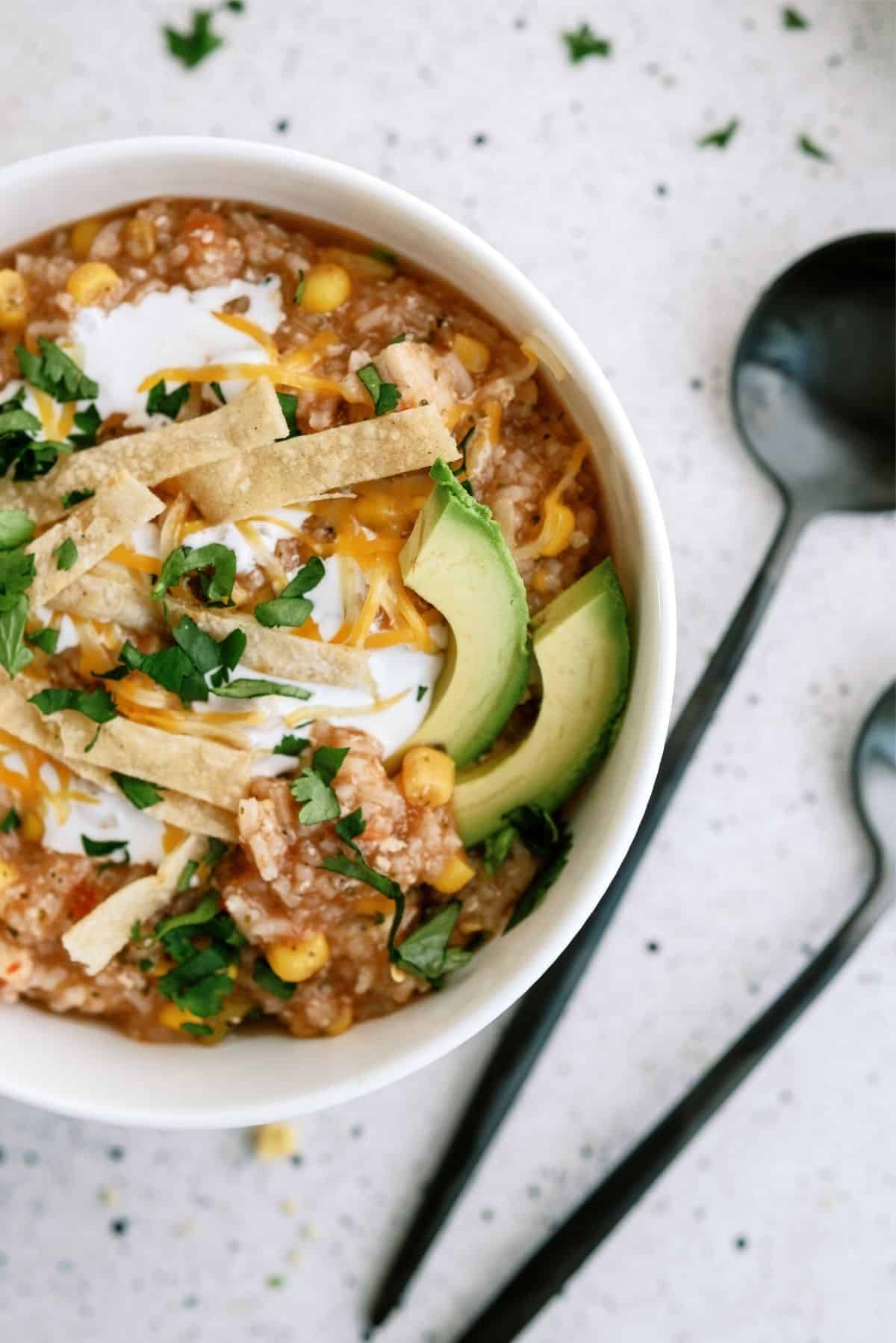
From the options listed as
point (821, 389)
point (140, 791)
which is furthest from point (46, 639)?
point (821, 389)

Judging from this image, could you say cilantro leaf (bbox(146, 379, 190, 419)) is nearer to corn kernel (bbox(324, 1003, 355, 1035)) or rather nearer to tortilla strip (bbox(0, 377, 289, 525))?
tortilla strip (bbox(0, 377, 289, 525))

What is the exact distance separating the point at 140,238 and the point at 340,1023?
1.66m

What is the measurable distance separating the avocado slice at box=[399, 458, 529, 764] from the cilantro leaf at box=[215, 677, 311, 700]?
0.80 ft

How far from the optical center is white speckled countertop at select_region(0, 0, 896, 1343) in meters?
3.16

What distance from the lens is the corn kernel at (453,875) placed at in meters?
2.46

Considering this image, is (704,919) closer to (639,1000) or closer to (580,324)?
(639,1000)

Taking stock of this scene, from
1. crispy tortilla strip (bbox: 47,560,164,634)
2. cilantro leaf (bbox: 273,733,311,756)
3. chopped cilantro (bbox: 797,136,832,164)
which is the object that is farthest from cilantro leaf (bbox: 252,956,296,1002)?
chopped cilantro (bbox: 797,136,832,164)

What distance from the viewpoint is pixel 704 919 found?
10.8 ft

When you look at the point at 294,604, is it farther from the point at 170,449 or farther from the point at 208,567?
the point at 170,449

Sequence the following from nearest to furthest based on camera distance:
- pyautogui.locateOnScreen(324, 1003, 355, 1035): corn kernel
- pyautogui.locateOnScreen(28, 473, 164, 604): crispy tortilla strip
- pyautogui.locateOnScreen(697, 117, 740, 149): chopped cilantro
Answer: pyautogui.locateOnScreen(28, 473, 164, 604): crispy tortilla strip
pyautogui.locateOnScreen(324, 1003, 355, 1035): corn kernel
pyautogui.locateOnScreen(697, 117, 740, 149): chopped cilantro

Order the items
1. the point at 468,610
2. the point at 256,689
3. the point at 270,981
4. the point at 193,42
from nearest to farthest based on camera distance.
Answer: the point at 468,610
the point at 256,689
the point at 270,981
the point at 193,42

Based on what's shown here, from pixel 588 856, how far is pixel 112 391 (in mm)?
1282

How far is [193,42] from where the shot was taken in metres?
3.12

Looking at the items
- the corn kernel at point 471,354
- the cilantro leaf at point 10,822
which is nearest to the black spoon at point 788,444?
the corn kernel at point 471,354
